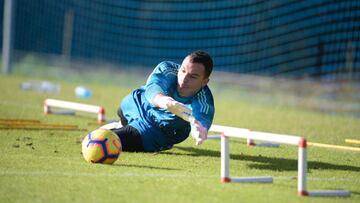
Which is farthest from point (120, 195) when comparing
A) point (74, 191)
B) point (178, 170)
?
point (178, 170)

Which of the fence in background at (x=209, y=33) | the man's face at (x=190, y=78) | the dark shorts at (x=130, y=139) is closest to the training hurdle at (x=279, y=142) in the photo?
the man's face at (x=190, y=78)

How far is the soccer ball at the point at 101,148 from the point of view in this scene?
24.1 feet

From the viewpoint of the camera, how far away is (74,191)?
592 centimetres

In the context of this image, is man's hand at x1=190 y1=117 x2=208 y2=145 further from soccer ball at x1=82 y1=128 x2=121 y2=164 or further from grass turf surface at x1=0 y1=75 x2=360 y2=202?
soccer ball at x1=82 y1=128 x2=121 y2=164

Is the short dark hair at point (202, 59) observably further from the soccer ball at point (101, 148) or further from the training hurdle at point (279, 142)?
the training hurdle at point (279, 142)

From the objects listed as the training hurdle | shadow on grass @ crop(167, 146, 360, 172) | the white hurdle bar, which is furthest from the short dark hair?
the white hurdle bar

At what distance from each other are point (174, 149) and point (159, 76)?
53.5 inches

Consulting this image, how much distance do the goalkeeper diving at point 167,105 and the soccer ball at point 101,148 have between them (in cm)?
57

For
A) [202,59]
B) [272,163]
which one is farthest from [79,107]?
[272,163]

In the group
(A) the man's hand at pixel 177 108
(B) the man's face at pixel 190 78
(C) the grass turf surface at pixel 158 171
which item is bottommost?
(C) the grass turf surface at pixel 158 171

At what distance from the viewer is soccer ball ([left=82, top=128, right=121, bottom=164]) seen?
7355 millimetres

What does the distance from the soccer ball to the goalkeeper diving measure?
0.57 metres

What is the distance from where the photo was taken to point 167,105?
7.27m

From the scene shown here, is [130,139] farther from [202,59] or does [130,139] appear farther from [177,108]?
[177,108]
